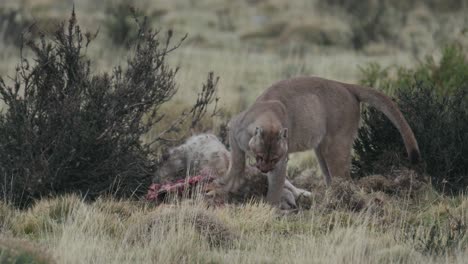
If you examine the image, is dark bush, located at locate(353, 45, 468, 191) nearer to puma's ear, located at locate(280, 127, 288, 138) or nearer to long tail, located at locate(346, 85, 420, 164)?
long tail, located at locate(346, 85, 420, 164)

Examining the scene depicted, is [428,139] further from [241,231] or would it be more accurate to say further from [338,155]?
[241,231]

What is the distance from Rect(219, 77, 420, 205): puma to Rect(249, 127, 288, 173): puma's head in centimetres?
8

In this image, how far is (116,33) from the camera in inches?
942

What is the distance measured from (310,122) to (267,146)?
1.13m

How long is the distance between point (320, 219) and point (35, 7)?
2395cm

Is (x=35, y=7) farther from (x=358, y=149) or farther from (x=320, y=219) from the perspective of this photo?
(x=320, y=219)

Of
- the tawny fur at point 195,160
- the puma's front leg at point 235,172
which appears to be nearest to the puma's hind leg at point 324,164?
the tawny fur at point 195,160

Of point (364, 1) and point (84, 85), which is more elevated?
point (364, 1)

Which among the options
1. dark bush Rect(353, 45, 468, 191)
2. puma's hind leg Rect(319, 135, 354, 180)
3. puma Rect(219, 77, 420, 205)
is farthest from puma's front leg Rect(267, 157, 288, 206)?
dark bush Rect(353, 45, 468, 191)

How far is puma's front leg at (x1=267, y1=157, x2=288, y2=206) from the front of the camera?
968cm

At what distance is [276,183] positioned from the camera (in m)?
9.73

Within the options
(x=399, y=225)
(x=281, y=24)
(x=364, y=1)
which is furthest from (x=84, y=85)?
(x=364, y=1)

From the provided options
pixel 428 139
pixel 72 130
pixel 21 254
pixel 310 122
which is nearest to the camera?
pixel 21 254

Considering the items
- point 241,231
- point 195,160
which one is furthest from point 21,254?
point 195,160
